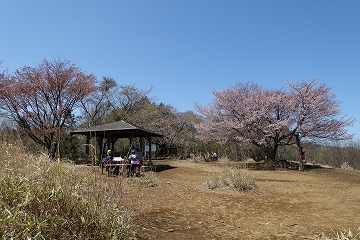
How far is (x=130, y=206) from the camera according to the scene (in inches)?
130

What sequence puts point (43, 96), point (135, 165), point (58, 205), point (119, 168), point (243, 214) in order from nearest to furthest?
1. point (58, 205)
2. point (119, 168)
3. point (243, 214)
4. point (135, 165)
5. point (43, 96)

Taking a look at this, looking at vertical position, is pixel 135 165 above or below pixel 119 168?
below

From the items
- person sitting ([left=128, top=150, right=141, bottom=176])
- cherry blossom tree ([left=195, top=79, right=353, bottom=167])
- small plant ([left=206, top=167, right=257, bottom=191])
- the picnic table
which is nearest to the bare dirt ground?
small plant ([left=206, top=167, right=257, bottom=191])

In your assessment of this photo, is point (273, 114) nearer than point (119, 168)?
No

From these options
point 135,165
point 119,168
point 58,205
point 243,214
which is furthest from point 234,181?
point 58,205

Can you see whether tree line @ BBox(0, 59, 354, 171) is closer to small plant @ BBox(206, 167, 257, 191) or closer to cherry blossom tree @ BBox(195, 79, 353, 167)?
cherry blossom tree @ BBox(195, 79, 353, 167)

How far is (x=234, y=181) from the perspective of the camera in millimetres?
7844

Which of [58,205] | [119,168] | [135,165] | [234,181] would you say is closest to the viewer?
[58,205]

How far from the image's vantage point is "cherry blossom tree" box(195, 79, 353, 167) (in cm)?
1500

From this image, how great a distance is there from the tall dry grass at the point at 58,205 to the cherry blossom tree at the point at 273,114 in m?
13.5

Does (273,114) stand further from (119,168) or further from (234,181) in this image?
(119,168)

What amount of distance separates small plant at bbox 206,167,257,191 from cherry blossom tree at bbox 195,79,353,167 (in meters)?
7.76

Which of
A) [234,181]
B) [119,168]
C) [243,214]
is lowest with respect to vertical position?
[243,214]

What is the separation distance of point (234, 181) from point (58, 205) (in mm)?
6068
